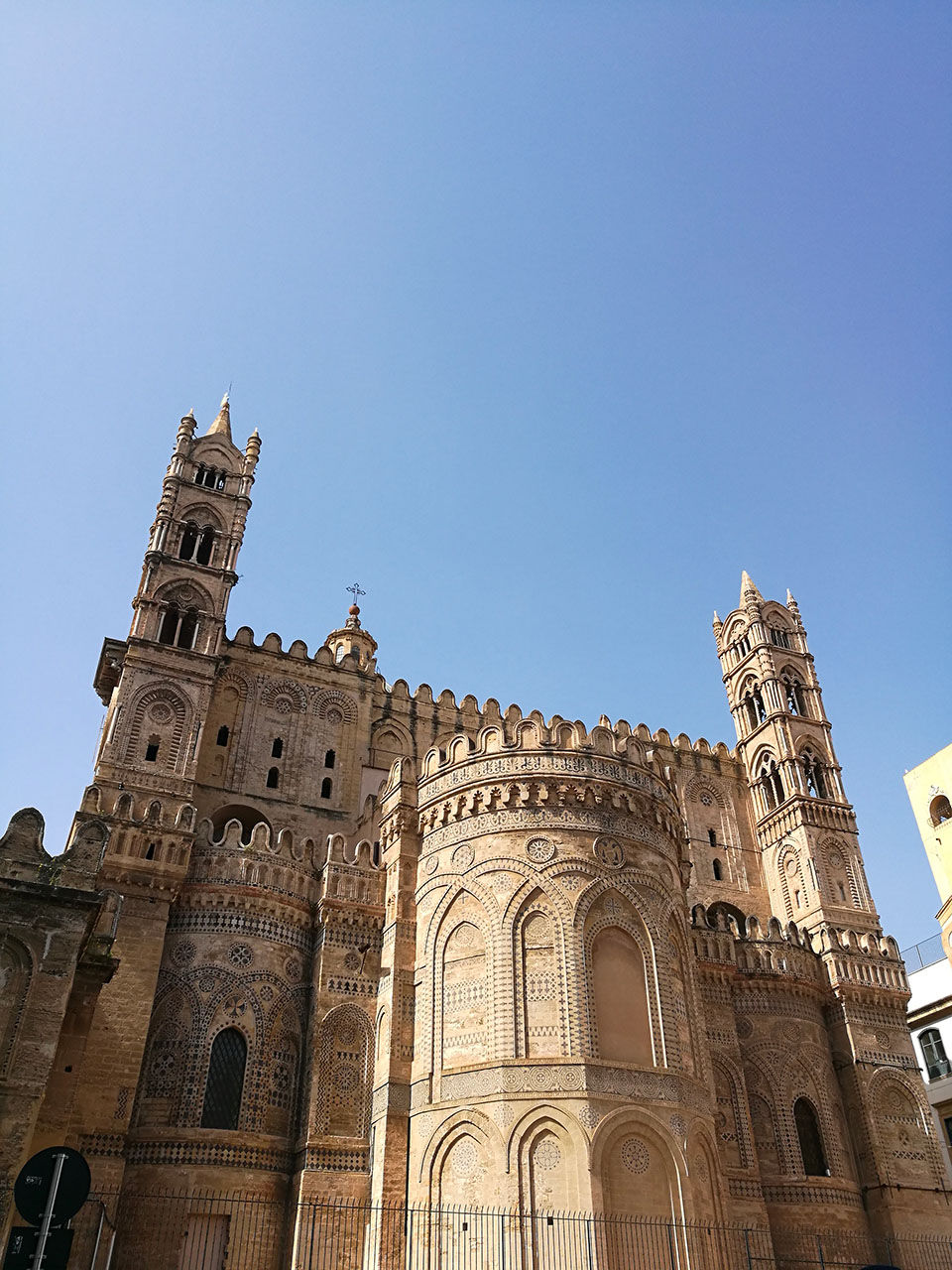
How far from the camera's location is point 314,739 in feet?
106

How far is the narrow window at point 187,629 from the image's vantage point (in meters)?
30.5

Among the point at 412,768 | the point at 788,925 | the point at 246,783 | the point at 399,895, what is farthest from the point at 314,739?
the point at 788,925

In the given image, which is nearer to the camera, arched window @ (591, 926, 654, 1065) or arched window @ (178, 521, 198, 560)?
arched window @ (591, 926, 654, 1065)

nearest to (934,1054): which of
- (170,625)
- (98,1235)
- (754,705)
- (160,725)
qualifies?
(754,705)

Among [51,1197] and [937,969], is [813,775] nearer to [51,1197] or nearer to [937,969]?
[937,969]

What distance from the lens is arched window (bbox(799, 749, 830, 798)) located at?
36594 millimetres

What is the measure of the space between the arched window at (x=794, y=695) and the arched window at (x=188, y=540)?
22961mm

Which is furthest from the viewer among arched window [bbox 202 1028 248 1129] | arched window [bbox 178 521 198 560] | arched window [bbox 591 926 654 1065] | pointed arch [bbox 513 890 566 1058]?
arched window [bbox 178 521 198 560]

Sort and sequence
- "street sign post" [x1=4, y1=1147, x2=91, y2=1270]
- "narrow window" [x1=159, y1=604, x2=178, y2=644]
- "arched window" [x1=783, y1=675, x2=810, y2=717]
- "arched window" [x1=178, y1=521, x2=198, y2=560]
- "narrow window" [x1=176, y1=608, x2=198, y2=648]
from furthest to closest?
"arched window" [x1=783, y1=675, x2=810, y2=717] < "arched window" [x1=178, y1=521, x2=198, y2=560] < "narrow window" [x1=176, y1=608, x2=198, y2=648] < "narrow window" [x1=159, y1=604, x2=178, y2=644] < "street sign post" [x1=4, y1=1147, x2=91, y2=1270]

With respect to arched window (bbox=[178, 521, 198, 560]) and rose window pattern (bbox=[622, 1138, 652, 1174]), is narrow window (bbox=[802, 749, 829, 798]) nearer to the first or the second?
rose window pattern (bbox=[622, 1138, 652, 1174])

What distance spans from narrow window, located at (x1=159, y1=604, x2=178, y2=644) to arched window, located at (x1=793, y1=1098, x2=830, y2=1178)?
22.8 m

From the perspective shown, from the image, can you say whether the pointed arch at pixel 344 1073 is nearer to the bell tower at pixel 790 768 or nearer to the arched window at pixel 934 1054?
the bell tower at pixel 790 768

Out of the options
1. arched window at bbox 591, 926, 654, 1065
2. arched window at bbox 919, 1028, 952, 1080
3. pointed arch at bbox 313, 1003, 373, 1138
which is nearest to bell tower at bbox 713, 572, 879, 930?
arched window at bbox 919, 1028, 952, 1080

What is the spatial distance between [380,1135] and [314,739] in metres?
13.9
